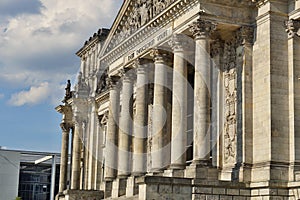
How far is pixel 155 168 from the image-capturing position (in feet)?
118

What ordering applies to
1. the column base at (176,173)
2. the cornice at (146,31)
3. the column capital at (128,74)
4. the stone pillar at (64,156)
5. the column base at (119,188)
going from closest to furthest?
the column base at (176,173)
the cornice at (146,31)
the column base at (119,188)
the column capital at (128,74)
the stone pillar at (64,156)

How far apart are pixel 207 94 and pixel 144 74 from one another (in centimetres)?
933

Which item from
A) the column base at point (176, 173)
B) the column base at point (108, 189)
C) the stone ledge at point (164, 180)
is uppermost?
the column base at point (176, 173)

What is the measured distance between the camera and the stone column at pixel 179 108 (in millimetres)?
33375

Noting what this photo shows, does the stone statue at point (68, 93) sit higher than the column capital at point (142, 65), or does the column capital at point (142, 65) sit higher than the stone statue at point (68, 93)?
the stone statue at point (68, 93)

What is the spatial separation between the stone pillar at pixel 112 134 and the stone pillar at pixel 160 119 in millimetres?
7892

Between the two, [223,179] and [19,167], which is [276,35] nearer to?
[223,179]

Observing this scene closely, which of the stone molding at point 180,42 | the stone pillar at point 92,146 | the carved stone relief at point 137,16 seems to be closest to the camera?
the stone molding at point 180,42

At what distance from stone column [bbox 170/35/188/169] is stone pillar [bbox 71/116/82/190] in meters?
24.3

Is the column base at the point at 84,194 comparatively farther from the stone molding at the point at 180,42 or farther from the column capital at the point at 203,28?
the column capital at the point at 203,28

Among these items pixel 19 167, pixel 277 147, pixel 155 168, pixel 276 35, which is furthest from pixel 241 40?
pixel 19 167

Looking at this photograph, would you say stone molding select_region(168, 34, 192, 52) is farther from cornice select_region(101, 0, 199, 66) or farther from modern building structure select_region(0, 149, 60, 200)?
modern building structure select_region(0, 149, 60, 200)

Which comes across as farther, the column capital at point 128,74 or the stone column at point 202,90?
the column capital at point 128,74

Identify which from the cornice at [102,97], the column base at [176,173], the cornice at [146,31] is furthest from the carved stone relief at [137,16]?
the column base at [176,173]
